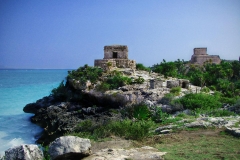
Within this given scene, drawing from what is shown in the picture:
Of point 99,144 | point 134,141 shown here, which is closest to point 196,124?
point 134,141

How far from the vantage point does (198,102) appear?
1598 cm

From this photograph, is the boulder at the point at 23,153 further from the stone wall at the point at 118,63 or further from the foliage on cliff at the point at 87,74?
the stone wall at the point at 118,63

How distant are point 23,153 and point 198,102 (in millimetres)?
12643

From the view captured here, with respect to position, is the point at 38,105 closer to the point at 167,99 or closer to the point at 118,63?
the point at 118,63

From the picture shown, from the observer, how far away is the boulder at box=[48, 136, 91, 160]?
6016mm

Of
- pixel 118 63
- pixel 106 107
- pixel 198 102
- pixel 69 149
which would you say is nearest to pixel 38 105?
pixel 118 63

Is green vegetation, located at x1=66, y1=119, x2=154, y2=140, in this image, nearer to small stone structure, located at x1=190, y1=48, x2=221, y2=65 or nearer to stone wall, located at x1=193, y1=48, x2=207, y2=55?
small stone structure, located at x1=190, y1=48, x2=221, y2=65

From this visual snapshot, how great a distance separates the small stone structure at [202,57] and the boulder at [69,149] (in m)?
42.7

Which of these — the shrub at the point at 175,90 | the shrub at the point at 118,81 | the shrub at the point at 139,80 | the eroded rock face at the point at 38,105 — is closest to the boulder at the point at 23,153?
the shrub at the point at 175,90

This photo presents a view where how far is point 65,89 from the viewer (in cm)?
2739

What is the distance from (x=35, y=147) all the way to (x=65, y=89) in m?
21.4

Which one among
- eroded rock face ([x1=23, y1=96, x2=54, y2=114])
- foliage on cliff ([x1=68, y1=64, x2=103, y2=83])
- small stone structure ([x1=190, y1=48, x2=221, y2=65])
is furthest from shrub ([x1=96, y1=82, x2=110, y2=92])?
small stone structure ([x1=190, y1=48, x2=221, y2=65])

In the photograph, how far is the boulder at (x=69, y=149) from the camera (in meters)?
6.02

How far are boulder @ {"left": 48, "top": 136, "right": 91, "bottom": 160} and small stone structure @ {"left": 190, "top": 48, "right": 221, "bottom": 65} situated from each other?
1680 inches
